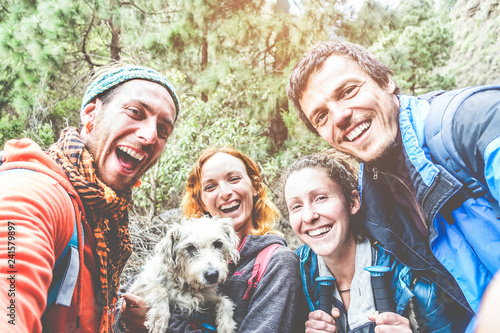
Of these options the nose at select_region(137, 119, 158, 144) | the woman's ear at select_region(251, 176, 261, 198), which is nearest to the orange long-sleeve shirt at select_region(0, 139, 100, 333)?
the nose at select_region(137, 119, 158, 144)

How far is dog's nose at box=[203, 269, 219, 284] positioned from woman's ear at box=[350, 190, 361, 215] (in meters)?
1.40

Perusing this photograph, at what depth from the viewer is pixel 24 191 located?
1.20 metres

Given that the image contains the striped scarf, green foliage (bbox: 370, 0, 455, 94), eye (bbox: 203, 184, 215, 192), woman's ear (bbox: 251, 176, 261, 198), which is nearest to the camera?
the striped scarf

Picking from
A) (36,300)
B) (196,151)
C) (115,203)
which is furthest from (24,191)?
(196,151)

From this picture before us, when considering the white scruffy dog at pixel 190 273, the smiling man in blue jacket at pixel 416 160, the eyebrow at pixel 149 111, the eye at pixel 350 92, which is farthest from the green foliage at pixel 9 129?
the eye at pixel 350 92

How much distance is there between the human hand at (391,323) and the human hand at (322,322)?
1.06 ft

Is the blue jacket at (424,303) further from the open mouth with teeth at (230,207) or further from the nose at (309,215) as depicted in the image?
the open mouth with teeth at (230,207)

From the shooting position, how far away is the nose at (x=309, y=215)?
2344 millimetres

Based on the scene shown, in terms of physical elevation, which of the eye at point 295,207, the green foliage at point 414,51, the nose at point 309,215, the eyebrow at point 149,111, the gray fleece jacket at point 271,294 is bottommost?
the gray fleece jacket at point 271,294

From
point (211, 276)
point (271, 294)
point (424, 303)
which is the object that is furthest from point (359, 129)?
point (211, 276)

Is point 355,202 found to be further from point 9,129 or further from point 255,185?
point 9,129

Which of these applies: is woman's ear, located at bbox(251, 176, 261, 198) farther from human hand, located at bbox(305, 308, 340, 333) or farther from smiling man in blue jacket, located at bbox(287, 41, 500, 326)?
human hand, located at bbox(305, 308, 340, 333)

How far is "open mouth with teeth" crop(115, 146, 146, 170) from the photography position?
6.43 feet

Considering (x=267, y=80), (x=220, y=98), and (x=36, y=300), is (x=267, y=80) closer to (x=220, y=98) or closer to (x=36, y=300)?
(x=220, y=98)
